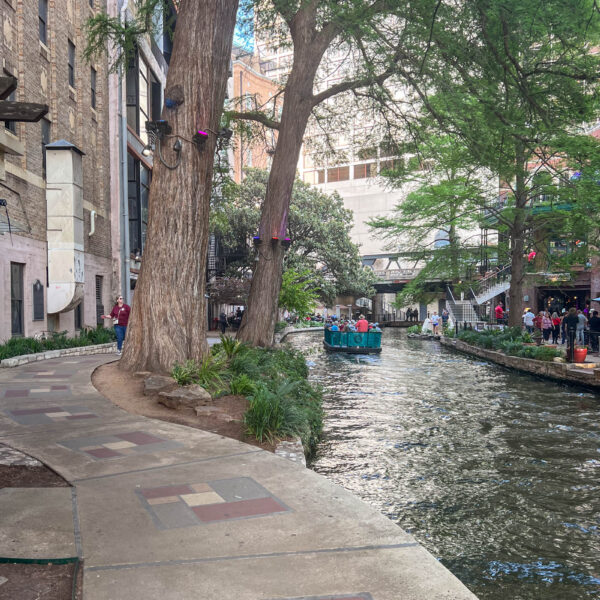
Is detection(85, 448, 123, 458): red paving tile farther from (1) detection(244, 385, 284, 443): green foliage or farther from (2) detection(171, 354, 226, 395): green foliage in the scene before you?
(2) detection(171, 354, 226, 395): green foliage

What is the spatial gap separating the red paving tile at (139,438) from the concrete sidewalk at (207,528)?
21 millimetres

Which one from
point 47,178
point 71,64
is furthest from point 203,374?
point 71,64

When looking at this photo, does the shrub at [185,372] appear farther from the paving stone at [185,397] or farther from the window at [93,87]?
the window at [93,87]

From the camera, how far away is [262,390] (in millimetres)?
7949

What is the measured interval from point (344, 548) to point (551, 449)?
6.13 metres

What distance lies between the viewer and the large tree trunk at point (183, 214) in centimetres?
1000

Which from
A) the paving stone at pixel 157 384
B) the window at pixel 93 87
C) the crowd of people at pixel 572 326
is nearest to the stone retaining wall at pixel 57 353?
the paving stone at pixel 157 384

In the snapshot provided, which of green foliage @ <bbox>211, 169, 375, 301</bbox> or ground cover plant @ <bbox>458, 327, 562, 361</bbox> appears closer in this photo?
ground cover plant @ <bbox>458, 327, 562, 361</bbox>

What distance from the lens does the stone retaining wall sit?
12.6 meters

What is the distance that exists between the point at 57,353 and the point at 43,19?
1036 centimetres

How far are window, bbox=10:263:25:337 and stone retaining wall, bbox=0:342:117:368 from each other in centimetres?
123

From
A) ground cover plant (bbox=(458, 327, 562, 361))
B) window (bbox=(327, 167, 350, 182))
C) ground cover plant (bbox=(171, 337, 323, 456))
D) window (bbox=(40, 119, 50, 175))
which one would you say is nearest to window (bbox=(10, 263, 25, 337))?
window (bbox=(40, 119, 50, 175))

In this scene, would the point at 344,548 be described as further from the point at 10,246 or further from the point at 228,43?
the point at 10,246

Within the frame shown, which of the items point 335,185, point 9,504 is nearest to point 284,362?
point 9,504
